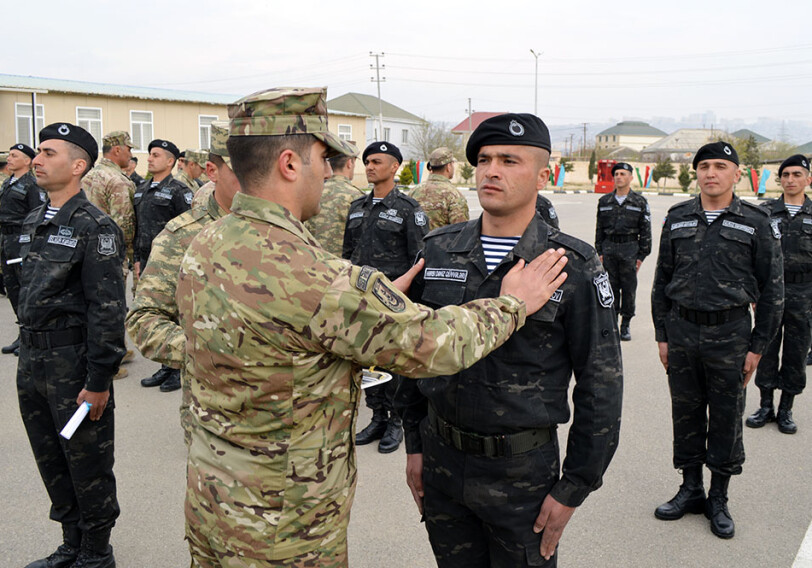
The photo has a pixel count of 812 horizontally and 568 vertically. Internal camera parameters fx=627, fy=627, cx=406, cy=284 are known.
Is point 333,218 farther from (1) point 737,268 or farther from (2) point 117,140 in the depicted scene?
(2) point 117,140

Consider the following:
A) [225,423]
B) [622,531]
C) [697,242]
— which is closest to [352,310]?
[225,423]

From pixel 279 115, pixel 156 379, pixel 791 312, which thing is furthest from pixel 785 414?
pixel 156 379

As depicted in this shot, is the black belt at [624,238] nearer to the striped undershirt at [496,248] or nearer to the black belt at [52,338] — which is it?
the striped undershirt at [496,248]

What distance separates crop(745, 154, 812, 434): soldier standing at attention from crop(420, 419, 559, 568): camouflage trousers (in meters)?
3.81

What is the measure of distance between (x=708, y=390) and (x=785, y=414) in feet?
6.23

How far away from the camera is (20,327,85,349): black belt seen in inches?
125

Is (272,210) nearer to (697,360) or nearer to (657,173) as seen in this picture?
(697,360)

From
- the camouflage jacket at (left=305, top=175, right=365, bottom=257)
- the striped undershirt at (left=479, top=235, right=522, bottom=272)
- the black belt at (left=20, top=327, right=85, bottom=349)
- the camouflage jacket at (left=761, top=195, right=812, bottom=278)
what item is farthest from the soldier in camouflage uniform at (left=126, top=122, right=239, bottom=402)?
the camouflage jacket at (left=761, top=195, right=812, bottom=278)

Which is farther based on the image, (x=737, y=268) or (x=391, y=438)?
(x=391, y=438)

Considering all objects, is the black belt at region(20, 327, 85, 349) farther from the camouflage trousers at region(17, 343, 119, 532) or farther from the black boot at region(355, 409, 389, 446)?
the black boot at region(355, 409, 389, 446)

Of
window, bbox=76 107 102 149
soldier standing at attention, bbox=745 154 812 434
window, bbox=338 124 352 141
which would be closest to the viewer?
soldier standing at attention, bbox=745 154 812 434

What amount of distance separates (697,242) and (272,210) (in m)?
3.06

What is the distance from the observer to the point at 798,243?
5605 mm

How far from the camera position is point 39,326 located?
318 centimetres
